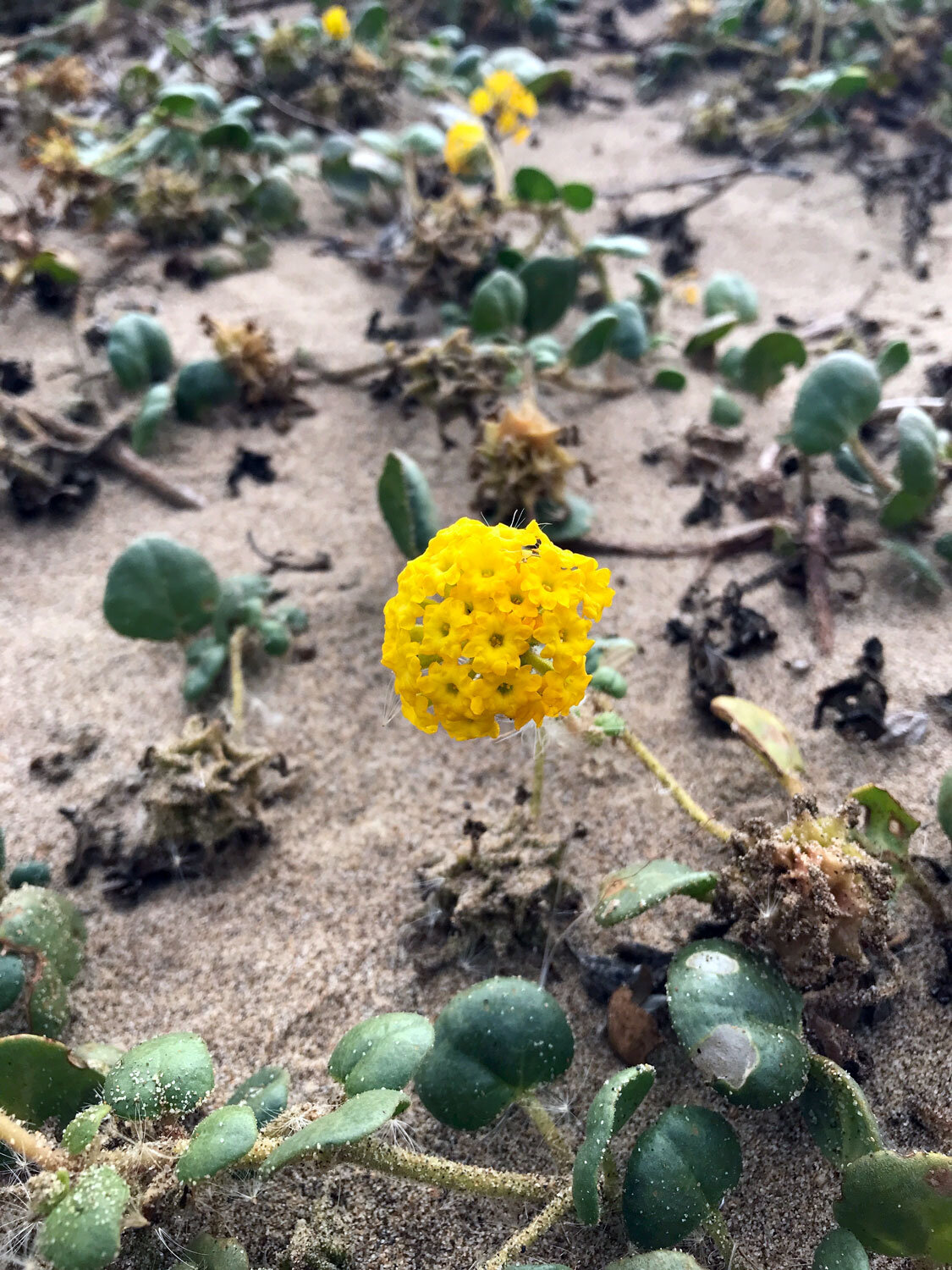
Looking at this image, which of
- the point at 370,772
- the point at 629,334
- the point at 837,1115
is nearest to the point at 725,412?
the point at 629,334

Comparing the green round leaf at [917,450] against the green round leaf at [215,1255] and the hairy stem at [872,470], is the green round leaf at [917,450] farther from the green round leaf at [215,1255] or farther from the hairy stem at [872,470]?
the green round leaf at [215,1255]

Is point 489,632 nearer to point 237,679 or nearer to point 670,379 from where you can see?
point 237,679

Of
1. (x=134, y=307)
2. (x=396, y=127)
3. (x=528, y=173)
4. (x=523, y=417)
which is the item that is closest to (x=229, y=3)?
(x=396, y=127)

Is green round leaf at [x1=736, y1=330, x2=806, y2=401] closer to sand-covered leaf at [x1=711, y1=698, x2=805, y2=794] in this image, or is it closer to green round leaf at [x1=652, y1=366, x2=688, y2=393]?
green round leaf at [x1=652, y1=366, x2=688, y2=393]

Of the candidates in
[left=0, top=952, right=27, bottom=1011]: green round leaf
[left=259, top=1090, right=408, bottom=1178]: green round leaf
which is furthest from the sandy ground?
[left=259, top=1090, right=408, bottom=1178]: green round leaf

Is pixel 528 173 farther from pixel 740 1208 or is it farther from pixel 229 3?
pixel 229 3

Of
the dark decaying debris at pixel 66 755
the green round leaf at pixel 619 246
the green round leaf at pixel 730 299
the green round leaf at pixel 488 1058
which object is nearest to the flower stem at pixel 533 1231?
the green round leaf at pixel 488 1058
